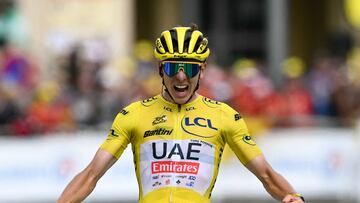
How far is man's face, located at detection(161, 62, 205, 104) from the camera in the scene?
8484 mm

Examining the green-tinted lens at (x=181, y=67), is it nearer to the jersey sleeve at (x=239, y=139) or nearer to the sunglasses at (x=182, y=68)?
the sunglasses at (x=182, y=68)

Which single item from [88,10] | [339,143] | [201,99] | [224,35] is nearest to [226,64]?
[224,35]

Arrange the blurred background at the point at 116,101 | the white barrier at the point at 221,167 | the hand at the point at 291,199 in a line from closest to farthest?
the hand at the point at 291,199 < the white barrier at the point at 221,167 < the blurred background at the point at 116,101

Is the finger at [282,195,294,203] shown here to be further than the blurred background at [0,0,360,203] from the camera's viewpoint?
No

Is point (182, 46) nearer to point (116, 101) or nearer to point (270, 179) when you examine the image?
point (270, 179)

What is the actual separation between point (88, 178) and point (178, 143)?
→ 0.70 m

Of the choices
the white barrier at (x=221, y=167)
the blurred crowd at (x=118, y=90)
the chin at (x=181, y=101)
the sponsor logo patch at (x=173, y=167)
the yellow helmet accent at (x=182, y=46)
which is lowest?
the white barrier at (x=221, y=167)

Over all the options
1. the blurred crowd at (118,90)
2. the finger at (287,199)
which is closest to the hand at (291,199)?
the finger at (287,199)

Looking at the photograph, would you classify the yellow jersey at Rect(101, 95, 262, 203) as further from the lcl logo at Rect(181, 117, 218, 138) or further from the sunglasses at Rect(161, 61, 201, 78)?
the sunglasses at Rect(161, 61, 201, 78)

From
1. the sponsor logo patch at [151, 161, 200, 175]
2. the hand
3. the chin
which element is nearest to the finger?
the hand

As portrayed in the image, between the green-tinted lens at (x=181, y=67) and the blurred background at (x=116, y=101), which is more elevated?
the green-tinted lens at (x=181, y=67)

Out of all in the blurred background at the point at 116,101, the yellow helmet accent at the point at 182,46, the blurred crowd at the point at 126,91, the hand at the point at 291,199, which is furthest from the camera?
the blurred crowd at the point at 126,91

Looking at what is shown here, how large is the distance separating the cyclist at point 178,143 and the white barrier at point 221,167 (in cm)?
976

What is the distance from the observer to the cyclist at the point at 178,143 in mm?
8523
